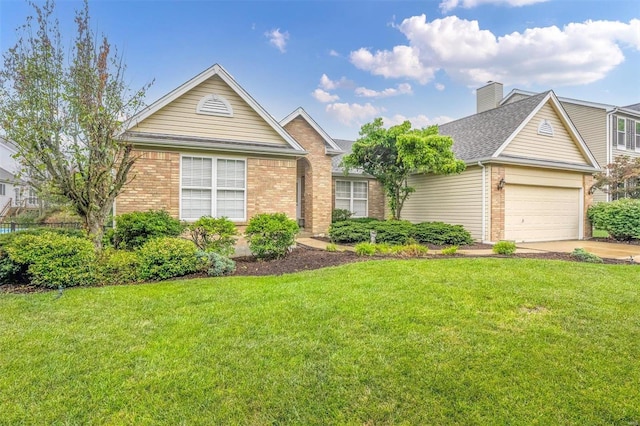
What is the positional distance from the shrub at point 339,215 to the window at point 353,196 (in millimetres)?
702

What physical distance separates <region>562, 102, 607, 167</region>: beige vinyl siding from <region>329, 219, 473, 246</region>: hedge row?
1610 centimetres

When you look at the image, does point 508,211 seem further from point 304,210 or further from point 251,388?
point 251,388

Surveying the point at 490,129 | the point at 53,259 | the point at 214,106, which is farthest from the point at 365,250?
the point at 490,129

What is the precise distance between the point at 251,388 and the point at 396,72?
17.5 metres

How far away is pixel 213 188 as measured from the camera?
10688mm

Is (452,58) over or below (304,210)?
over

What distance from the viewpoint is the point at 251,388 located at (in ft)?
9.77

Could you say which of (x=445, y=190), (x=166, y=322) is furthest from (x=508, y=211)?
(x=166, y=322)

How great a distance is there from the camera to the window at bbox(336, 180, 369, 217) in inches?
666

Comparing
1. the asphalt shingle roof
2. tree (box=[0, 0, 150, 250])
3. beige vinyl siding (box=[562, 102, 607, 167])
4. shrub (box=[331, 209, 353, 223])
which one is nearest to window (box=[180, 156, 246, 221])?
tree (box=[0, 0, 150, 250])

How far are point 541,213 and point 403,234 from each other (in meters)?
6.65

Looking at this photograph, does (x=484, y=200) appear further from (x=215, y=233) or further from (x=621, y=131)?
(x=621, y=131)

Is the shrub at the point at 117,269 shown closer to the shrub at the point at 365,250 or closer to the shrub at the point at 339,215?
the shrub at the point at 365,250

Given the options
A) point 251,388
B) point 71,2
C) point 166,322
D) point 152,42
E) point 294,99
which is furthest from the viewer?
point 294,99
